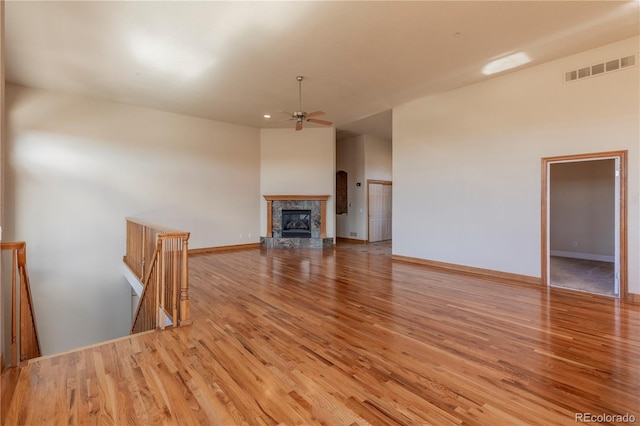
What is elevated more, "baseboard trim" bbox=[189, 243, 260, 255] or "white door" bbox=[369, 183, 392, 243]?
"white door" bbox=[369, 183, 392, 243]

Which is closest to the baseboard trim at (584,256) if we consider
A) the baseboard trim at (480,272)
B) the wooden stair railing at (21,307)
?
the baseboard trim at (480,272)

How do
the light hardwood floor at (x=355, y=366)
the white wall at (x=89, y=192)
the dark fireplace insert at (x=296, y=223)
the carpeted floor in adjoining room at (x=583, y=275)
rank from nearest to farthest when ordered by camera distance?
the light hardwood floor at (x=355, y=366) → the carpeted floor in adjoining room at (x=583, y=275) → the white wall at (x=89, y=192) → the dark fireplace insert at (x=296, y=223)

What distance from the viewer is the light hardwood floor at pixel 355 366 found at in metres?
1.91

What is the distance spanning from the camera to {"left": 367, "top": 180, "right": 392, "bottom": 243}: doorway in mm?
9906

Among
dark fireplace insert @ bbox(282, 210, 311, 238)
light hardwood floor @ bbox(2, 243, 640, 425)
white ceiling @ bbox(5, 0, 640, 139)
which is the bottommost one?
light hardwood floor @ bbox(2, 243, 640, 425)

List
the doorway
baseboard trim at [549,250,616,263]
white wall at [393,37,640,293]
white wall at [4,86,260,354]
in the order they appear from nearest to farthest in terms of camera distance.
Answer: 1. white wall at [393,37,640,293]
2. white wall at [4,86,260,354]
3. baseboard trim at [549,250,616,263]
4. the doorway

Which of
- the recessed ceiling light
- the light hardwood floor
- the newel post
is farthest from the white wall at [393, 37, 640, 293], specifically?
the newel post

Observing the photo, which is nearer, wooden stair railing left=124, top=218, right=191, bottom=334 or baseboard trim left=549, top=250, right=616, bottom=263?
wooden stair railing left=124, top=218, right=191, bottom=334

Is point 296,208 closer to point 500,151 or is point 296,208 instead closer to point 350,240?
point 350,240

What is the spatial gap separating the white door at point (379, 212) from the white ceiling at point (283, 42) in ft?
14.4

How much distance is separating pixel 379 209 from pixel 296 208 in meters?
3.09

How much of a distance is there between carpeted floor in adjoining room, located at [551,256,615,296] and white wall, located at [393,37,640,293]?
51 cm

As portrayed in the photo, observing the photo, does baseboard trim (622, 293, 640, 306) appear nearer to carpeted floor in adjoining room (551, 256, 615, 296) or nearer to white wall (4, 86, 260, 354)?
carpeted floor in adjoining room (551, 256, 615, 296)

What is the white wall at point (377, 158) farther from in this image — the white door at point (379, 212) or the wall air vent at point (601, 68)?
the wall air vent at point (601, 68)
